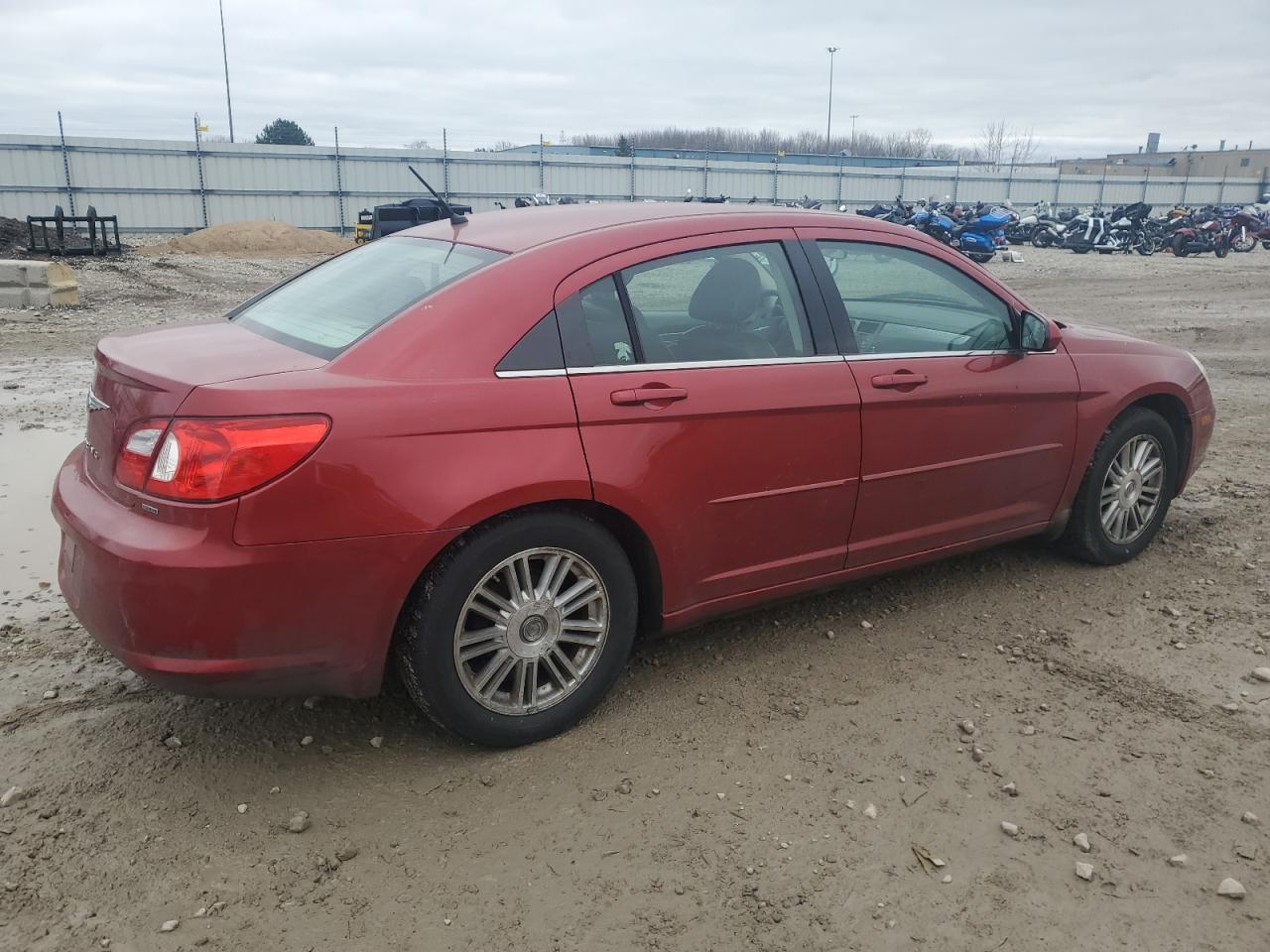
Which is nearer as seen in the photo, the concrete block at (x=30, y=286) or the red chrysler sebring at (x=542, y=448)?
the red chrysler sebring at (x=542, y=448)

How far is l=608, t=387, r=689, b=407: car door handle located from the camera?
3.11 meters

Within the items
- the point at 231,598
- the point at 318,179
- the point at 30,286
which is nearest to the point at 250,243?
the point at 318,179

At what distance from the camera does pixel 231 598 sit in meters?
2.62

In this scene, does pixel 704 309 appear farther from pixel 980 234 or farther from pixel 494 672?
pixel 980 234

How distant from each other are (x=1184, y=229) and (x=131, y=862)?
31377mm

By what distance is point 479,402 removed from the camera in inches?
113

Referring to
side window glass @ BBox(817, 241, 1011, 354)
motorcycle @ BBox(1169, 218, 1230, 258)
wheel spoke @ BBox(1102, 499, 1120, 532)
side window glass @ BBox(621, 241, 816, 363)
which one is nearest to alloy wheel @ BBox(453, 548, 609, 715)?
side window glass @ BBox(621, 241, 816, 363)

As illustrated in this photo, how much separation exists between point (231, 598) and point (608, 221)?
1781mm

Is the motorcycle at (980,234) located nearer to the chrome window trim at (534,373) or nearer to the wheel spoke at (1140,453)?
the wheel spoke at (1140,453)

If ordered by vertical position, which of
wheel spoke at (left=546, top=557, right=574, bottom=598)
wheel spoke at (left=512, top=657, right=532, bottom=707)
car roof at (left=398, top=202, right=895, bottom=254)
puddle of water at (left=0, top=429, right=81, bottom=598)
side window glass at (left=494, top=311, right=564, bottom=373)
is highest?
car roof at (left=398, top=202, right=895, bottom=254)

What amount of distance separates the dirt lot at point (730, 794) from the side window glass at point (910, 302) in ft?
3.78

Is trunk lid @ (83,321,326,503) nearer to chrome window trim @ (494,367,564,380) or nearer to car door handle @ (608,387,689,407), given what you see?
chrome window trim @ (494,367,564,380)

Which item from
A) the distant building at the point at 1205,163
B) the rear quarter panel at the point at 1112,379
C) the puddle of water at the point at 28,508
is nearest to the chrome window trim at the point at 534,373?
the rear quarter panel at the point at 1112,379

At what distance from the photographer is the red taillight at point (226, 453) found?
260 cm
